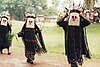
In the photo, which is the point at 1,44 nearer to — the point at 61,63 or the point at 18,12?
the point at 61,63

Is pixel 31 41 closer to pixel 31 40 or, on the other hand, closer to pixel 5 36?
pixel 31 40

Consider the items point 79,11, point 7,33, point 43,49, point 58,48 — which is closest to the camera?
point 79,11

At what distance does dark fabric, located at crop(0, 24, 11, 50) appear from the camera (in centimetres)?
1262

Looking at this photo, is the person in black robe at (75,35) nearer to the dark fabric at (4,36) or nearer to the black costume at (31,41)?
the black costume at (31,41)

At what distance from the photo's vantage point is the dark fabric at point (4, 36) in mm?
12616

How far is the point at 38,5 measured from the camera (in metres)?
40.5

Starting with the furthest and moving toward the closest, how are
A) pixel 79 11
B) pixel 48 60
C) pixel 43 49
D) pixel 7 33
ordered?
pixel 7 33, pixel 48 60, pixel 43 49, pixel 79 11

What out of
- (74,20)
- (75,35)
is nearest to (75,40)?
(75,35)

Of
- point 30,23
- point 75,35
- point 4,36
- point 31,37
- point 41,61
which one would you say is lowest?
point 41,61

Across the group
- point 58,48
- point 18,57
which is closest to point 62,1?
point 58,48

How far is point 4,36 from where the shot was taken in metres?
12.8

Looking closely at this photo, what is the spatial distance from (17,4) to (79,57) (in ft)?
102

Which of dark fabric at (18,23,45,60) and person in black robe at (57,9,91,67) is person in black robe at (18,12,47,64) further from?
person in black robe at (57,9,91,67)

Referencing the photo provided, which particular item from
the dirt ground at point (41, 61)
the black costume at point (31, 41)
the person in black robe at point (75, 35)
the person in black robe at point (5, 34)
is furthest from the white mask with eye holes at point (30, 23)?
the person in black robe at point (5, 34)
